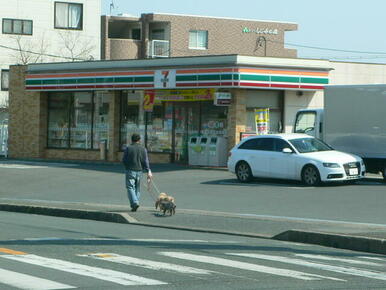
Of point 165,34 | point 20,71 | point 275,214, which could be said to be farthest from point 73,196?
point 165,34

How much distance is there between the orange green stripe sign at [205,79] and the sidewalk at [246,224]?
13.1 meters

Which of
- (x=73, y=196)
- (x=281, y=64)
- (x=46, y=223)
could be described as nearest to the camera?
(x=46, y=223)

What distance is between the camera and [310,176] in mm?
26844

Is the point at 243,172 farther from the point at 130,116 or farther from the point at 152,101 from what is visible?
the point at 130,116

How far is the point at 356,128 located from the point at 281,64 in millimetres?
6769

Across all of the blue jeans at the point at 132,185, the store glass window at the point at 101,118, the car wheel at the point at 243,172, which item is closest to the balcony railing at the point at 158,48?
the store glass window at the point at 101,118

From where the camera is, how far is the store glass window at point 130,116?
38688 mm

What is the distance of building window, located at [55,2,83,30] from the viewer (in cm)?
6328

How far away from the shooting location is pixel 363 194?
79.6 ft

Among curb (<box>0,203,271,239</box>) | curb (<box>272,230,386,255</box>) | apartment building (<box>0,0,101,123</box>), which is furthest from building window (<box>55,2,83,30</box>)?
curb (<box>272,230,386,255</box>)

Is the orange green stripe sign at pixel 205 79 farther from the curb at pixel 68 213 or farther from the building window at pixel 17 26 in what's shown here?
the building window at pixel 17 26

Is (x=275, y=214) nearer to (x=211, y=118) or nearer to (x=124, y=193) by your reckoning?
(x=124, y=193)

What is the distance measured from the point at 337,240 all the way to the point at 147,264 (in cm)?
426

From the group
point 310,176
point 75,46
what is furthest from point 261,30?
point 310,176
